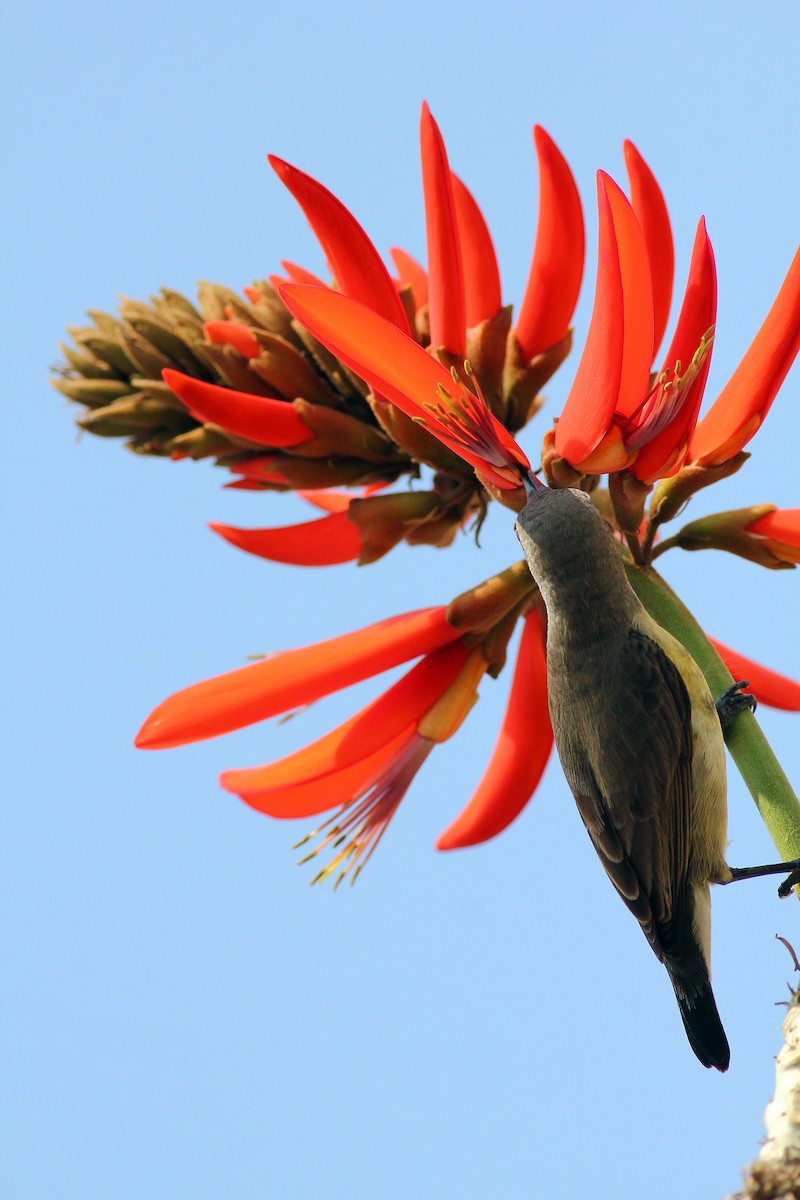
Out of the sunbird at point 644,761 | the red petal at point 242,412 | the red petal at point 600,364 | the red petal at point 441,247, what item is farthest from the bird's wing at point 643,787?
the red petal at point 242,412

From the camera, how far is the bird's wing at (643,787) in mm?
3305

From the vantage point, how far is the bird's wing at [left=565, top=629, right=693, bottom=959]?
330 cm

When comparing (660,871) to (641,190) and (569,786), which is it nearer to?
(569,786)

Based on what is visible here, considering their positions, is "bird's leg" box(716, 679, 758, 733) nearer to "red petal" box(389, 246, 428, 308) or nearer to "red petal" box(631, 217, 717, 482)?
"red petal" box(631, 217, 717, 482)

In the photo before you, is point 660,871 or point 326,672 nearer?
point 326,672

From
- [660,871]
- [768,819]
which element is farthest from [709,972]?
[768,819]

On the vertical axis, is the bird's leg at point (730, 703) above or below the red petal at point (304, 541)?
below

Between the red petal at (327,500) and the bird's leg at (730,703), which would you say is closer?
the bird's leg at (730,703)

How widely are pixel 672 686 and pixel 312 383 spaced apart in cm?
121

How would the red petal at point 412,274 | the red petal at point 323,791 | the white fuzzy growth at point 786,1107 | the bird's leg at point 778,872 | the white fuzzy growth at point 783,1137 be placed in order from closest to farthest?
the white fuzzy growth at point 783,1137
the white fuzzy growth at point 786,1107
the bird's leg at point 778,872
the red petal at point 323,791
the red petal at point 412,274

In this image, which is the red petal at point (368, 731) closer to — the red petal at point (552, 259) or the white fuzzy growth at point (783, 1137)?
the red petal at point (552, 259)

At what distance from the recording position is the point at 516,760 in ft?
11.0

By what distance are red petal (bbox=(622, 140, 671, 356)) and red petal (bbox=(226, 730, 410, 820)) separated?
1.20 m

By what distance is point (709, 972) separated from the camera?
330 centimetres
